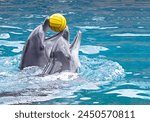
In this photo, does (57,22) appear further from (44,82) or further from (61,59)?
(44,82)

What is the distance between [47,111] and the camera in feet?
16.7

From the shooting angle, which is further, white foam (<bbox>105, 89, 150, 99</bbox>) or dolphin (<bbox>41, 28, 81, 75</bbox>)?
white foam (<bbox>105, 89, 150, 99</bbox>)

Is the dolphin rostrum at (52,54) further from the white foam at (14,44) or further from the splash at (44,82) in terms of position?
the white foam at (14,44)

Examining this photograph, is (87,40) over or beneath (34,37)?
beneath

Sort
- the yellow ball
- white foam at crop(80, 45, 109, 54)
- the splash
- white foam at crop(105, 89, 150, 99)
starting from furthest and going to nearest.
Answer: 1. white foam at crop(80, 45, 109, 54)
2. the yellow ball
3. white foam at crop(105, 89, 150, 99)
4. the splash

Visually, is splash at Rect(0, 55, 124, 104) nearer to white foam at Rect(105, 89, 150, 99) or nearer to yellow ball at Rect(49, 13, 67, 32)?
white foam at Rect(105, 89, 150, 99)

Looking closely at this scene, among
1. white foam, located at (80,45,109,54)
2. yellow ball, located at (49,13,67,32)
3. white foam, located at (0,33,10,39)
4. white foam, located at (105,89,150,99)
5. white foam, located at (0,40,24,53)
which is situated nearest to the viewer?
white foam, located at (105,89,150,99)

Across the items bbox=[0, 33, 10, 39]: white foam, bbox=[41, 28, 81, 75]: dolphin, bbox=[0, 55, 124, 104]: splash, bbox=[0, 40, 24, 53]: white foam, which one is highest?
bbox=[41, 28, 81, 75]: dolphin

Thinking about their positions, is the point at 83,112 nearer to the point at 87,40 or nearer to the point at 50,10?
the point at 87,40

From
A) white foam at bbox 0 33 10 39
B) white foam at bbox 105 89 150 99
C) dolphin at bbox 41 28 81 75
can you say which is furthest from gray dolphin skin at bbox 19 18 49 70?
white foam at bbox 0 33 10 39

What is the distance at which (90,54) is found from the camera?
28.5ft

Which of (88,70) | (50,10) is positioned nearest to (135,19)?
(50,10)

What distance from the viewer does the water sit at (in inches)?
243

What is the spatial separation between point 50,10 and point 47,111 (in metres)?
8.73
